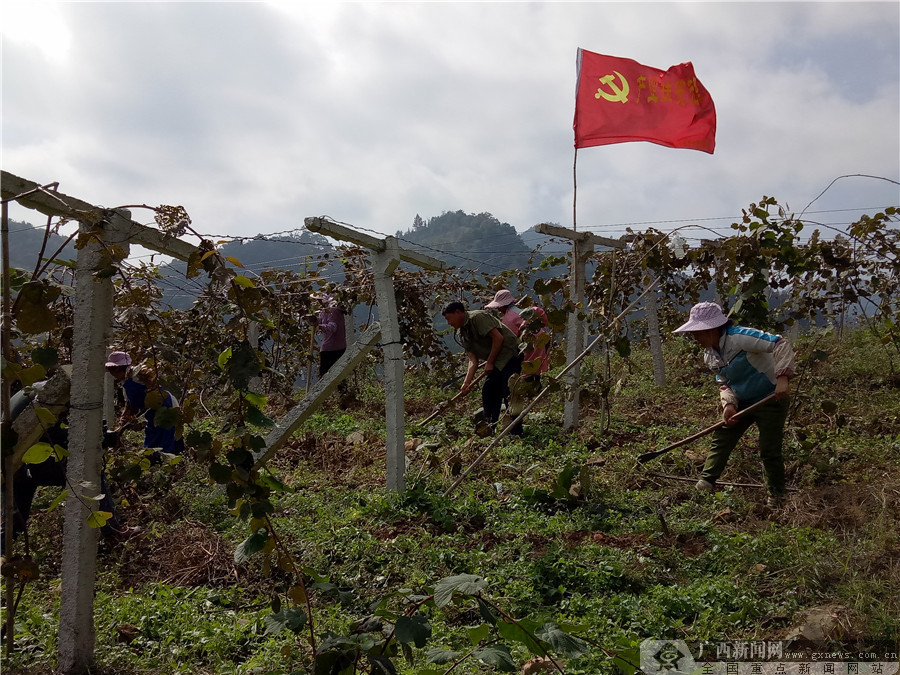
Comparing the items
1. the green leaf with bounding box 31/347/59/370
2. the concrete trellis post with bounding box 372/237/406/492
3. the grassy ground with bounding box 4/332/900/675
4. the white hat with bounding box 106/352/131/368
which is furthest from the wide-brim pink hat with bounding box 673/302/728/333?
the white hat with bounding box 106/352/131/368

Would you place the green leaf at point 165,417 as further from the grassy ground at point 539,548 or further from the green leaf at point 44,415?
the grassy ground at point 539,548

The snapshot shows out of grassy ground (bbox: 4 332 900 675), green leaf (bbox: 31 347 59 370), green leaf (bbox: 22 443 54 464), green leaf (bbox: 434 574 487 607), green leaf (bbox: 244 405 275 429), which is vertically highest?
green leaf (bbox: 31 347 59 370)

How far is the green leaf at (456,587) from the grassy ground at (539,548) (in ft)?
1.19

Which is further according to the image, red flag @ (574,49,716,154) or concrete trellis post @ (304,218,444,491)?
red flag @ (574,49,716,154)

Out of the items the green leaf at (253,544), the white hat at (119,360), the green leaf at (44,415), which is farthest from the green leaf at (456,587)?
the white hat at (119,360)

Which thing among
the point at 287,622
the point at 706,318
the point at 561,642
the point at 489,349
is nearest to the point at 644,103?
the point at 706,318

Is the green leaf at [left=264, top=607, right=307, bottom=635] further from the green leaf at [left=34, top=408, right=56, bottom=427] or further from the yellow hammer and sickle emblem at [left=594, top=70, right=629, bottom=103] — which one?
the yellow hammer and sickle emblem at [left=594, top=70, right=629, bottom=103]

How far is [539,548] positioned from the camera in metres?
3.99

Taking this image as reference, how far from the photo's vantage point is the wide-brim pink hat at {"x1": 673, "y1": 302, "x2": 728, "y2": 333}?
14.8 feet

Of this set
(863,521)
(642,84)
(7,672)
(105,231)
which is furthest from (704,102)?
(7,672)

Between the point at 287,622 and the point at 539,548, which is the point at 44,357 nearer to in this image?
the point at 287,622

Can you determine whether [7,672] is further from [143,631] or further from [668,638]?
[668,638]

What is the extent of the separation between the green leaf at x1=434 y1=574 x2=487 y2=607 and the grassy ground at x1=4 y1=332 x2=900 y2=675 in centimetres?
36

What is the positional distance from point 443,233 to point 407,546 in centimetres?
11876
